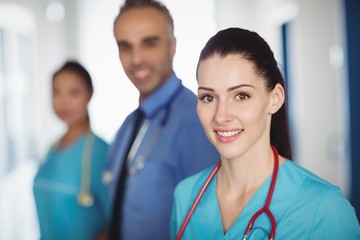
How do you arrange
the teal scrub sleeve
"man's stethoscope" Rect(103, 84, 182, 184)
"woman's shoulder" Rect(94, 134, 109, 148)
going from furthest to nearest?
"woman's shoulder" Rect(94, 134, 109, 148)
"man's stethoscope" Rect(103, 84, 182, 184)
the teal scrub sleeve

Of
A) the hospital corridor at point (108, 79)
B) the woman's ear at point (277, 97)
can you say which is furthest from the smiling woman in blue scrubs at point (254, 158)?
the hospital corridor at point (108, 79)

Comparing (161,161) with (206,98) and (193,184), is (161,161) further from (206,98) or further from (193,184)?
(206,98)

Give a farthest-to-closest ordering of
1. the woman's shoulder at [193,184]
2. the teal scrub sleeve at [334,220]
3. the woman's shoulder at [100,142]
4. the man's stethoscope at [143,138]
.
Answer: the woman's shoulder at [100,142]
the man's stethoscope at [143,138]
the woman's shoulder at [193,184]
the teal scrub sleeve at [334,220]

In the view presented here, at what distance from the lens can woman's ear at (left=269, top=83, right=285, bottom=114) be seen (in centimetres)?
47

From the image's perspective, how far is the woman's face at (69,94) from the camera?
29.3 inches

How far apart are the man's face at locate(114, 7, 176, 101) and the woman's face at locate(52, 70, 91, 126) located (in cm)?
13

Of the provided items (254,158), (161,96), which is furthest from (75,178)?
(254,158)

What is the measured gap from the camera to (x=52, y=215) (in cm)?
77

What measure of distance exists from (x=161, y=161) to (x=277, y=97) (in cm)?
26

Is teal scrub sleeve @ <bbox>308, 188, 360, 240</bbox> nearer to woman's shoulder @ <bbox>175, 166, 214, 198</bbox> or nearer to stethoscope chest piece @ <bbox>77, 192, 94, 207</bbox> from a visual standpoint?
woman's shoulder @ <bbox>175, 166, 214, 198</bbox>

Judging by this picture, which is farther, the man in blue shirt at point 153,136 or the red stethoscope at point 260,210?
the man in blue shirt at point 153,136

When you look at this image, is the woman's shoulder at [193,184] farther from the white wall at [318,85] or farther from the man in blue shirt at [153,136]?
the white wall at [318,85]

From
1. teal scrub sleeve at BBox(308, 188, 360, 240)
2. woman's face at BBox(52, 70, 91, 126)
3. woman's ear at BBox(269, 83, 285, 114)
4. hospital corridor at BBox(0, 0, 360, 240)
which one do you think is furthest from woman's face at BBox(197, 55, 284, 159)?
woman's face at BBox(52, 70, 91, 126)

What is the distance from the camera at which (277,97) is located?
47 cm
